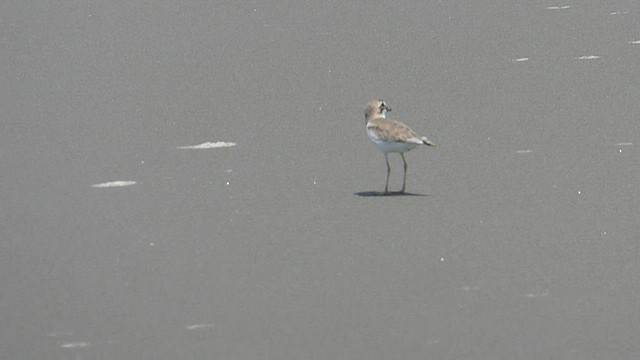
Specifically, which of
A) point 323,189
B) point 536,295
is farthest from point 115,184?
point 536,295

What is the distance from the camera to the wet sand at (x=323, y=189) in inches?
421

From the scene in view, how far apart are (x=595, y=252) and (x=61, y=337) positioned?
161 inches

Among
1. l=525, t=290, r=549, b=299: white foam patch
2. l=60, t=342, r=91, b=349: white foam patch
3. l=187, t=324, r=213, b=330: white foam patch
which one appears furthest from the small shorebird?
l=60, t=342, r=91, b=349: white foam patch

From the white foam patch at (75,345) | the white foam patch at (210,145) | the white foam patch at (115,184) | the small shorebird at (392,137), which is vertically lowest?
the white foam patch at (115,184)

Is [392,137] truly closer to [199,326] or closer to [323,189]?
[323,189]

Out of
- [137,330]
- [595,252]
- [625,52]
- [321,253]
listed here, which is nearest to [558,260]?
[595,252]

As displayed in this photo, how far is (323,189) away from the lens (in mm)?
15414

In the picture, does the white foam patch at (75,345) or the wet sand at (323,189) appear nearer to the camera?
the white foam patch at (75,345)

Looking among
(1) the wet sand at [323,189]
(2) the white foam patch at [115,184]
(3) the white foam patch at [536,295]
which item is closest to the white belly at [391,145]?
(1) the wet sand at [323,189]

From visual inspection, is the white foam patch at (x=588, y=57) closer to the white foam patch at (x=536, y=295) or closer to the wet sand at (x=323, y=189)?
the wet sand at (x=323, y=189)

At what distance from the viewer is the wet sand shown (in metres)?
10.7

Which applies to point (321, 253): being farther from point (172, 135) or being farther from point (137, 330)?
point (172, 135)

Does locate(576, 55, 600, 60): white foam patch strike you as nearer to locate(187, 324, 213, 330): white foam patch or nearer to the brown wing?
the brown wing

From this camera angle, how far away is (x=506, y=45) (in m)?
23.5
